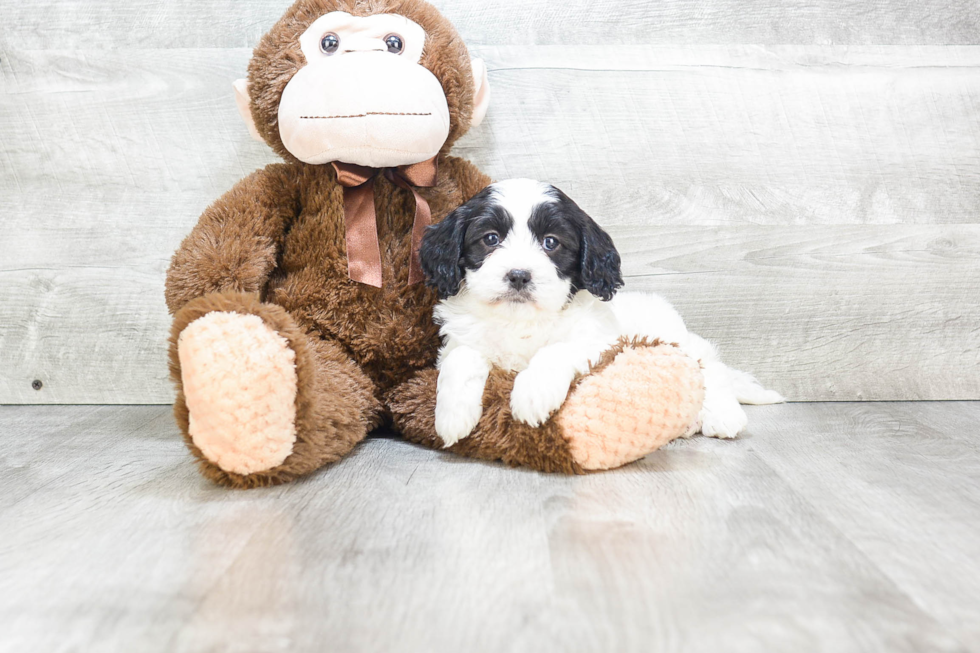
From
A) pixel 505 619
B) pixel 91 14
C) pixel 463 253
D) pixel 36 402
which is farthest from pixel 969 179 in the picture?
pixel 36 402

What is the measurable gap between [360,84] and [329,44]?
14cm

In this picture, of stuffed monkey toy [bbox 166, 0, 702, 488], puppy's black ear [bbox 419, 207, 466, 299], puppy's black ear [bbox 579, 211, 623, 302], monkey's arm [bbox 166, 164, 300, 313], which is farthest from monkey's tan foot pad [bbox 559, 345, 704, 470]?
monkey's arm [bbox 166, 164, 300, 313]

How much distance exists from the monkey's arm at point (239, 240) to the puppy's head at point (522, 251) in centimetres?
32

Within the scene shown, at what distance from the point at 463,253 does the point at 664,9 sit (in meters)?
0.88

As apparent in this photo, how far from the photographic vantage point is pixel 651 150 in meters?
1.78

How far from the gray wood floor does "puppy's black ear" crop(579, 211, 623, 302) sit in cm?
31

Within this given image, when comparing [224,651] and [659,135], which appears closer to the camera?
[224,651]

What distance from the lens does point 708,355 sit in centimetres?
161

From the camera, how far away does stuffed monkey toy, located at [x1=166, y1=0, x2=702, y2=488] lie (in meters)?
1.14

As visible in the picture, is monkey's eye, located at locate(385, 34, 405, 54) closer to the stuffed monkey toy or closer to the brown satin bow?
the stuffed monkey toy

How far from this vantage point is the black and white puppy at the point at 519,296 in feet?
4.06

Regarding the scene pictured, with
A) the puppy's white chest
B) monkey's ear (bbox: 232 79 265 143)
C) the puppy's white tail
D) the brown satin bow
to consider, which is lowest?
the puppy's white tail

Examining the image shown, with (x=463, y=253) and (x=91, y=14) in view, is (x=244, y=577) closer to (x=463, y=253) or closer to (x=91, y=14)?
(x=463, y=253)

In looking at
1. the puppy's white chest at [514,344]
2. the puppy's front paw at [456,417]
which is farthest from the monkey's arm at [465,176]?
the puppy's front paw at [456,417]
